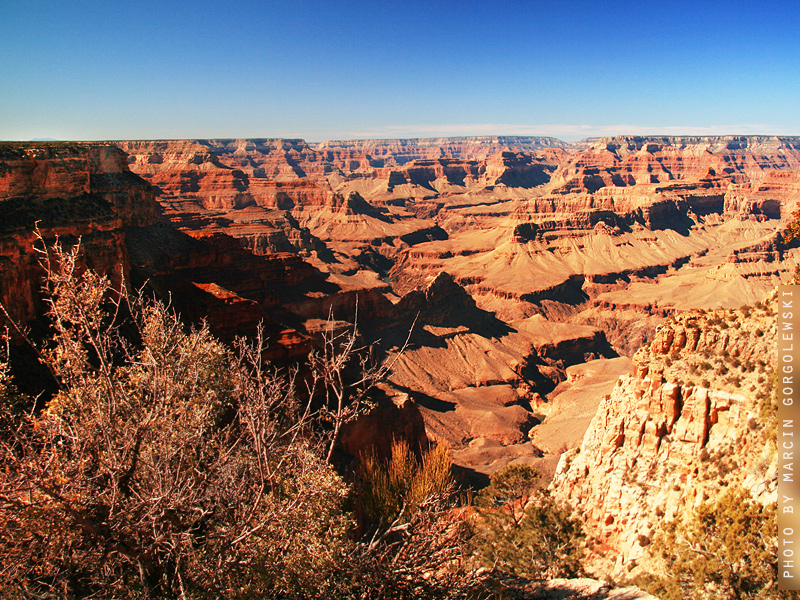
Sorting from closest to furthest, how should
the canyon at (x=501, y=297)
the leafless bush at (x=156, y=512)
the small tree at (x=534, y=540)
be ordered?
the leafless bush at (x=156, y=512)
the canyon at (x=501, y=297)
the small tree at (x=534, y=540)

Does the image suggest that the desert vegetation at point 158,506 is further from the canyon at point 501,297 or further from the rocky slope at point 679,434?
the rocky slope at point 679,434

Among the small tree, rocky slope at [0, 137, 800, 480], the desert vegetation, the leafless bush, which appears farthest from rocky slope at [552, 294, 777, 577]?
rocky slope at [0, 137, 800, 480]

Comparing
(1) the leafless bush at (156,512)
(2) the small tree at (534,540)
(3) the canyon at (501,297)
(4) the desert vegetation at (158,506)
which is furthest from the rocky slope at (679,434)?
(1) the leafless bush at (156,512)

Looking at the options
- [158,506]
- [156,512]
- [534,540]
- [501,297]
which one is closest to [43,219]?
[156,512]

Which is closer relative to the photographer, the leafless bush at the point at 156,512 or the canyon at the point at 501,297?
the leafless bush at the point at 156,512

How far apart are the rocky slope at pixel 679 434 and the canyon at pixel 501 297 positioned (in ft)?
0.27

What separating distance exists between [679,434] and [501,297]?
82.9 metres

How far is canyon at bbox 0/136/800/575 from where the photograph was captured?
72.0 feet

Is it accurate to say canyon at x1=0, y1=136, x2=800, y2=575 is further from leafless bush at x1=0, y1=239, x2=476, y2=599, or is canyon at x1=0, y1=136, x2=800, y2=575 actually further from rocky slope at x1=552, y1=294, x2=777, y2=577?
leafless bush at x1=0, y1=239, x2=476, y2=599

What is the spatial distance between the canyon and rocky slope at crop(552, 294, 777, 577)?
0.27 feet

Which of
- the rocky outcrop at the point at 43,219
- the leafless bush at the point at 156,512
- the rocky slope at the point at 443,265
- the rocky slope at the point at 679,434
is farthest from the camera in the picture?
the rocky slope at the point at 443,265

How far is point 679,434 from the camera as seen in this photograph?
21.4 m

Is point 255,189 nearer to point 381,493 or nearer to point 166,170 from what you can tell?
point 166,170

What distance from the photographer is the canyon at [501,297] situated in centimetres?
2194
